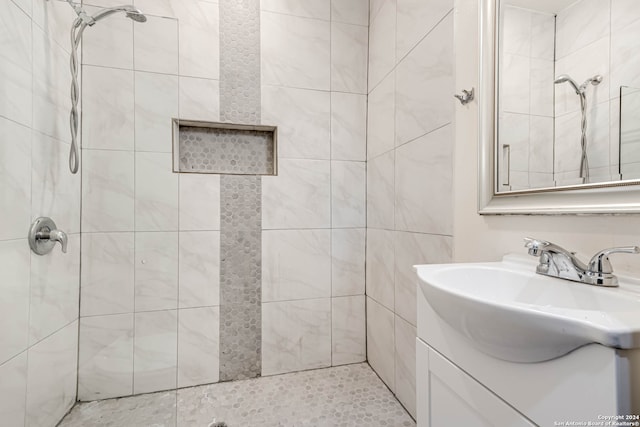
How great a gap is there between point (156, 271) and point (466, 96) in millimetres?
1638

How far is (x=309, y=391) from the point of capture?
1.56 metres

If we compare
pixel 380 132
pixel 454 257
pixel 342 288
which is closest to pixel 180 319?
pixel 342 288

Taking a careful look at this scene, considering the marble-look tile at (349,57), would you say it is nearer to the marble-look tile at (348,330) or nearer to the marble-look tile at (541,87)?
the marble-look tile at (541,87)

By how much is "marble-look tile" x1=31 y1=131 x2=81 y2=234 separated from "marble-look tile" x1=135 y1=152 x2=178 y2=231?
0.26m

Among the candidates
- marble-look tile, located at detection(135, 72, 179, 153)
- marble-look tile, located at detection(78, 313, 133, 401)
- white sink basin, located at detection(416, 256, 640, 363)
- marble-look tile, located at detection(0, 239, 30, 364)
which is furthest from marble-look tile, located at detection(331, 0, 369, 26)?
marble-look tile, located at detection(78, 313, 133, 401)

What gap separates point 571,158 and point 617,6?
0.34 m

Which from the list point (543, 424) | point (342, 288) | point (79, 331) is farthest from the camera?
point (342, 288)

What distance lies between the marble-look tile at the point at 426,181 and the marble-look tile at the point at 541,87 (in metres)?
0.29

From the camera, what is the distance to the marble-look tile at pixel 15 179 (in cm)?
102

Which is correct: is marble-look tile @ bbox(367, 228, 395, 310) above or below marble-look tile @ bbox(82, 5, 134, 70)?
below

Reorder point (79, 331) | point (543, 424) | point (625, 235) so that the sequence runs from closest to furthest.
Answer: point (543, 424) → point (625, 235) → point (79, 331)

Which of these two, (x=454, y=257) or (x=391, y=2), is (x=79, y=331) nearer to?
(x=454, y=257)

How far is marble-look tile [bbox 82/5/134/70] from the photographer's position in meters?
1.47

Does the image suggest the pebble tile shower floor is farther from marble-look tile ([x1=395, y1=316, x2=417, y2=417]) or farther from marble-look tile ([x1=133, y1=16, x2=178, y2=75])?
marble-look tile ([x1=133, y1=16, x2=178, y2=75])
